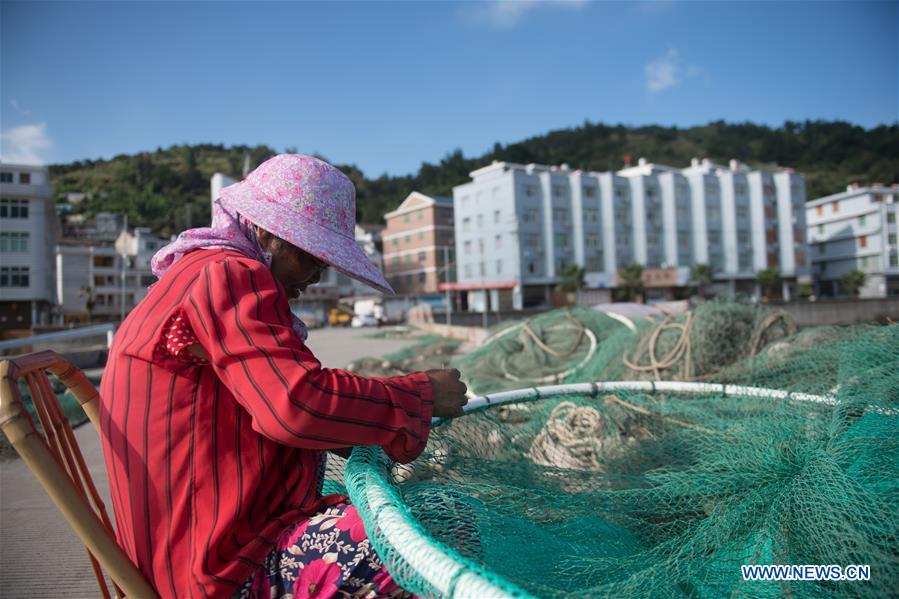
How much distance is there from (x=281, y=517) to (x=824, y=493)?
130 centimetres

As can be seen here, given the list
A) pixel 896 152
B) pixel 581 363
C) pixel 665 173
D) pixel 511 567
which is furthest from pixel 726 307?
pixel 896 152

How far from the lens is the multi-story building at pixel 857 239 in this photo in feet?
195

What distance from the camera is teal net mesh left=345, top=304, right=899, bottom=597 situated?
120 cm

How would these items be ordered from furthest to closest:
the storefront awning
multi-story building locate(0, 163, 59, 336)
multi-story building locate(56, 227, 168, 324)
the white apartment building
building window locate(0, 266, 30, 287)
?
multi-story building locate(56, 227, 168, 324) → the white apartment building → the storefront awning → multi-story building locate(0, 163, 59, 336) → building window locate(0, 266, 30, 287)

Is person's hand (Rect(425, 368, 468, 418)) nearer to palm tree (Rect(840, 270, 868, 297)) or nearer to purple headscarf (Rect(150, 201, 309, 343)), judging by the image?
purple headscarf (Rect(150, 201, 309, 343))

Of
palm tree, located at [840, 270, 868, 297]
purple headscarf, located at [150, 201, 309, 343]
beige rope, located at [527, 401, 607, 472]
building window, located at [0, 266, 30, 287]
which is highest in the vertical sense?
building window, located at [0, 266, 30, 287]

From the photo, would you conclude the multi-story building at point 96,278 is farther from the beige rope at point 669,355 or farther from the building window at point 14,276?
the beige rope at point 669,355

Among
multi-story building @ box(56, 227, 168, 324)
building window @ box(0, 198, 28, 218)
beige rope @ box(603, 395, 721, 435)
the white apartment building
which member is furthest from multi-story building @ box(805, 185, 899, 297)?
building window @ box(0, 198, 28, 218)

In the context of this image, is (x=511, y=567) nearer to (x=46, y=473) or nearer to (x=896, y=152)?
(x=46, y=473)

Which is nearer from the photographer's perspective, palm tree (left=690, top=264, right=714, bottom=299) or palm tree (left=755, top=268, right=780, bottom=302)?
palm tree (left=690, top=264, right=714, bottom=299)

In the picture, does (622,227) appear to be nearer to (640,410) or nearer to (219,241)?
(640,410)

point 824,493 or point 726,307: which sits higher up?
point 726,307

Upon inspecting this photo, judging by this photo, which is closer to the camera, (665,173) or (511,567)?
(511,567)

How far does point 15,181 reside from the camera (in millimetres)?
39500
